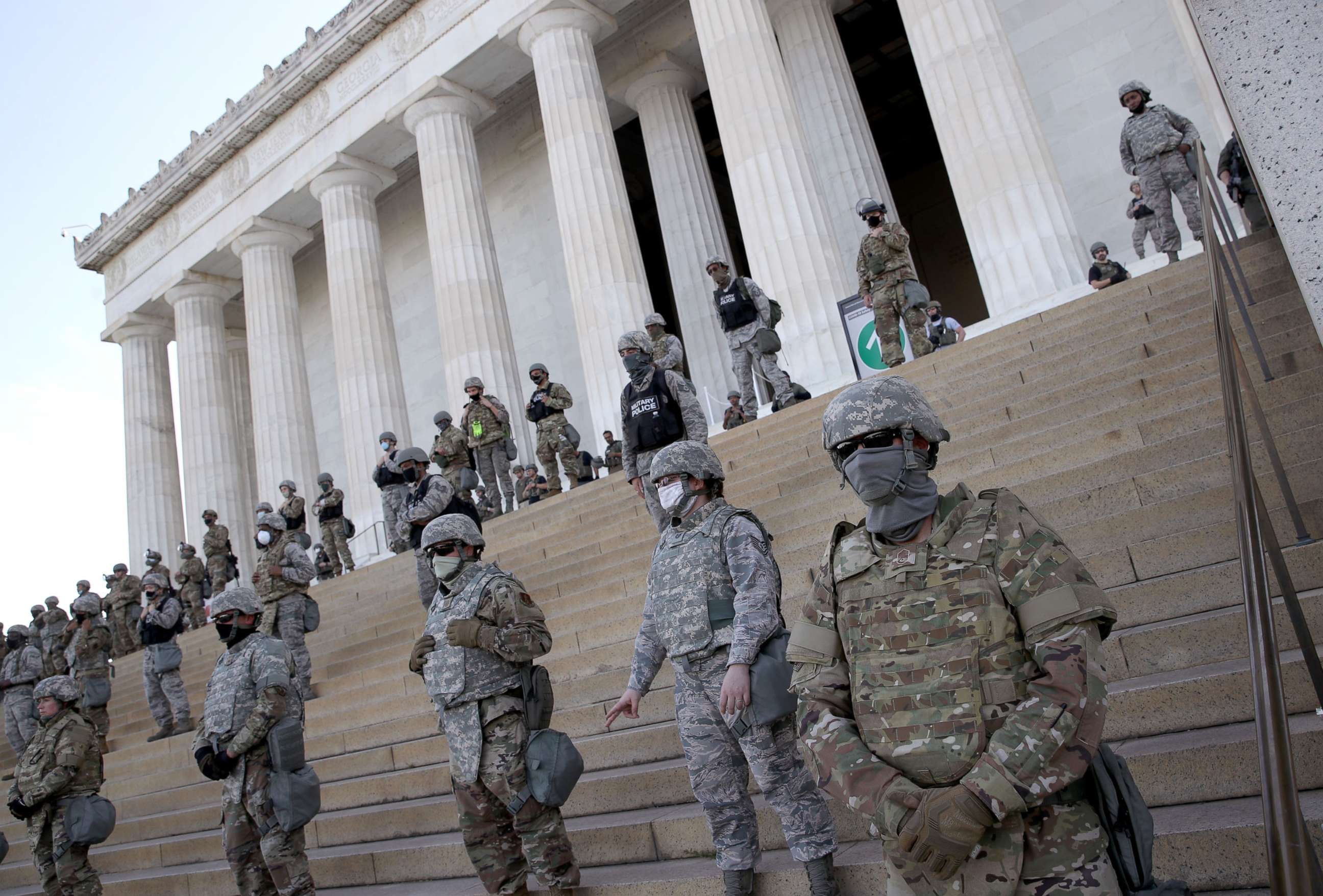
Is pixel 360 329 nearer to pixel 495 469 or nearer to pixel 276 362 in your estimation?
pixel 276 362

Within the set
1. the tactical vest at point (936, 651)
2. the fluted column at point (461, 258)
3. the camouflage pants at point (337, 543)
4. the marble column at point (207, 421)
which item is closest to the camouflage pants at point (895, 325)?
the tactical vest at point (936, 651)

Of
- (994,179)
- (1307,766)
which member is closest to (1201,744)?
(1307,766)

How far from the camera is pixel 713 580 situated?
346cm

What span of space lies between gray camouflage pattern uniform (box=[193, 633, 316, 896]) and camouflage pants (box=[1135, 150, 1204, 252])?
855 centimetres

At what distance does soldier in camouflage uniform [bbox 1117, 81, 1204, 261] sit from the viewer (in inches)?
328

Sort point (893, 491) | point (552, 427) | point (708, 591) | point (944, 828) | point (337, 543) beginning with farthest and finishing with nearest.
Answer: point (337, 543)
point (552, 427)
point (708, 591)
point (893, 491)
point (944, 828)

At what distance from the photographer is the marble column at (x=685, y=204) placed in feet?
58.4

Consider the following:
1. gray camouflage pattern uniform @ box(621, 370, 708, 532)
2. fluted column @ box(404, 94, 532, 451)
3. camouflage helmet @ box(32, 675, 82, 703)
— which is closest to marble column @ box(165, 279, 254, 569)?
fluted column @ box(404, 94, 532, 451)

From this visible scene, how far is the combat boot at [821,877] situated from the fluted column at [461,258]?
14.0 metres

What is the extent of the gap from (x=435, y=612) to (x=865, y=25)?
2215cm

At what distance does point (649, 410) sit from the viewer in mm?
6051

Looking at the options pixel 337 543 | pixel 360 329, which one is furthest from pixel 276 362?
pixel 337 543

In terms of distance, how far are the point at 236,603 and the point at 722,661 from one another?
3.03 metres

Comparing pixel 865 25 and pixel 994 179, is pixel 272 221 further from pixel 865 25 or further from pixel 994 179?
pixel 994 179
